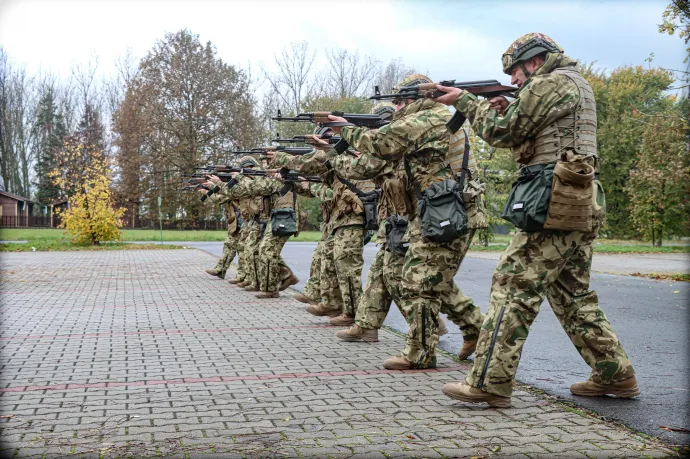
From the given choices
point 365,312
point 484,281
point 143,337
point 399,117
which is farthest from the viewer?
point 484,281

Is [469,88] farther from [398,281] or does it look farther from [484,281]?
[484,281]

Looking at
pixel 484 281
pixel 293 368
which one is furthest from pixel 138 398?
pixel 484 281

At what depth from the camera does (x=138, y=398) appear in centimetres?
533

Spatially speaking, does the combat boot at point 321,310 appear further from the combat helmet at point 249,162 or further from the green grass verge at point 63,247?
the green grass verge at point 63,247

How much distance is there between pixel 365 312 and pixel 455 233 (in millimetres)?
1876

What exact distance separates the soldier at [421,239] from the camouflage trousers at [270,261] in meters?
5.48

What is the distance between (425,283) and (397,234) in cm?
85

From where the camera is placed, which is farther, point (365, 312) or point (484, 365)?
point (365, 312)

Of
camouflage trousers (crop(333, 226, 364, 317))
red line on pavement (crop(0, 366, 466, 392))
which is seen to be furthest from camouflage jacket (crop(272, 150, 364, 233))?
red line on pavement (crop(0, 366, 466, 392))

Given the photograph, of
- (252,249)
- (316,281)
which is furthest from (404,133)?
(252,249)

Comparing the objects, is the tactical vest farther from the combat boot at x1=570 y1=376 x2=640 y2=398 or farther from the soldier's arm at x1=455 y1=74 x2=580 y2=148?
the combat boot at x1=570 y1=376 x2=640 y2=398

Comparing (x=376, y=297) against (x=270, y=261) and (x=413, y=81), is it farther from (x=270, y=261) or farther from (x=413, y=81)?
(x=270, y=261)

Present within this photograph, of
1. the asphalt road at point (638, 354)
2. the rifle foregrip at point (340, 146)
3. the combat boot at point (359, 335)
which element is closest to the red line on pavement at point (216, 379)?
the asphalt road at point (638, 354)

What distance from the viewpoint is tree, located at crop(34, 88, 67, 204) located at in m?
65.2
